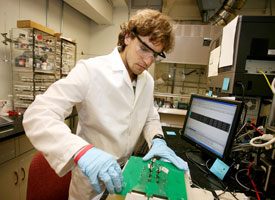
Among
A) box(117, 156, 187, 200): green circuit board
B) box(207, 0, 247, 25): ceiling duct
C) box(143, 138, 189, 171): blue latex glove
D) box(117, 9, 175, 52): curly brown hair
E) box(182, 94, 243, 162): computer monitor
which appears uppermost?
box(207, 0, 247, 25): ceiling duct

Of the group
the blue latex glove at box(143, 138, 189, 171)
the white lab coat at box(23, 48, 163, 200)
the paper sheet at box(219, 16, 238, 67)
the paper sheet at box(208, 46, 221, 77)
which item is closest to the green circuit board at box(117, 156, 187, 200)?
the blue latex glove at box(143, 138, 189, 171)

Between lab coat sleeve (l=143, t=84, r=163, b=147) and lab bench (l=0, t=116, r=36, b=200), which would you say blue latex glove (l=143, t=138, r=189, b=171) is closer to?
lab coat sleeve (l=143, t=84, r=163, b=147)

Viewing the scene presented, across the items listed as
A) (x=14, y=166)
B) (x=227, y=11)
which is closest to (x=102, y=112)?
(x=14, y=166)

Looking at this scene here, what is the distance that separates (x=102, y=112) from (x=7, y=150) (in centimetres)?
114

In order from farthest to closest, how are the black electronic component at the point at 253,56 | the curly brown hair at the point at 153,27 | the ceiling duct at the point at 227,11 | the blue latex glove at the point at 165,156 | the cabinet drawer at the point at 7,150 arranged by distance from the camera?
the ceiling duct at the point at 227,11 → the cabinet drawer at the point at 7,150 → the black electronic component at the point at 253,56 → the curly brown hair at the point at 153,27 → the blue latex glove at the point at 165,156

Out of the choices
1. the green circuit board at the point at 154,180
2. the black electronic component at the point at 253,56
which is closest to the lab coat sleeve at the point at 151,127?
the green circuit board at the point at 154,180

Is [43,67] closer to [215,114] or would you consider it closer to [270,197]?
[215,114]

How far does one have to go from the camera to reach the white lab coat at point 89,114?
59 centimetres

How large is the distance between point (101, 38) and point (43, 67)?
2038 mm

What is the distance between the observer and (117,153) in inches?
36.2

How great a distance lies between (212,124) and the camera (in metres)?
0.88

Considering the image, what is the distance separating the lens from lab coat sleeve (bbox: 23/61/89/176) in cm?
57

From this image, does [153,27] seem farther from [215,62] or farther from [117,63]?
[215,62]

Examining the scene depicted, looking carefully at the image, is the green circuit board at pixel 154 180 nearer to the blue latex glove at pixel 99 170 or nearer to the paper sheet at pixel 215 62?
the blue latex glove at pixel 99 170
